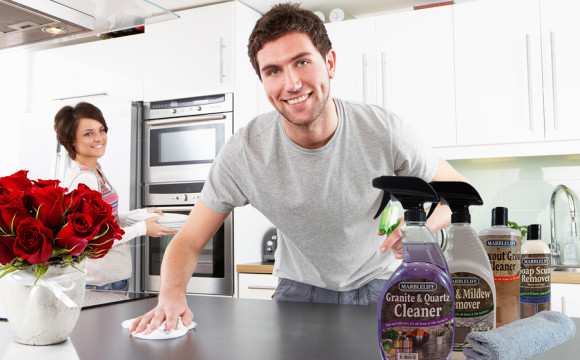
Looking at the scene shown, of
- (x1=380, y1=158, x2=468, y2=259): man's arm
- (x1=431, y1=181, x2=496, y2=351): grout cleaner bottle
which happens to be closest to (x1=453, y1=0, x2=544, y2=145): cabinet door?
(x1=380, y1=158, x2=468, y2=259): man's arm

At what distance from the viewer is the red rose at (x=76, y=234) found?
85 cm

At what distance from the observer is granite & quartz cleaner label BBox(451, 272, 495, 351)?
0.69 m

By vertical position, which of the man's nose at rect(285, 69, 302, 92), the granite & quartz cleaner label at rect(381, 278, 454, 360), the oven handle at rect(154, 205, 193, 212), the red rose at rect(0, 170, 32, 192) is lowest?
the granite & quartz cleaner label at rect(381, 278, 454, 360)

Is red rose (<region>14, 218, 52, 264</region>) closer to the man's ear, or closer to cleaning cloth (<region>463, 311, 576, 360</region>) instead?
cleaning cloth (<region>463, 311, 576, 360</region>)

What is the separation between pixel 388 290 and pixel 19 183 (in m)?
0.64

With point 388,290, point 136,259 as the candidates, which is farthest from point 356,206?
point 136,259

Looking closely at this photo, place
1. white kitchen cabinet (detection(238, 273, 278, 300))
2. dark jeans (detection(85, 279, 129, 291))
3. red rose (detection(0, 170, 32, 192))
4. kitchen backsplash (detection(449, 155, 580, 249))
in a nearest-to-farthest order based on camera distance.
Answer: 1. red rose (detection(0, 170, 32, 192))
2. dark jeans (detection(85, 279, 129, 291))
3. white kitchen cabinet (detection(238, 273, 278, 300))
4. kitchen backsplash (detection(449, 155, 580, 249))

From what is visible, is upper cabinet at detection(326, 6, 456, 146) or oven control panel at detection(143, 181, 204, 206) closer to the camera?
upper cabinet at detection(326, 6, 456, 146)

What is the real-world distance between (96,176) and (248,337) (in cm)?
198

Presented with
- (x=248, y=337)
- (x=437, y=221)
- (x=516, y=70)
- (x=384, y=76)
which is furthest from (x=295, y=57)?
(x=516, y=70)

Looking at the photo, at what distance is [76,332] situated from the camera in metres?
1.00

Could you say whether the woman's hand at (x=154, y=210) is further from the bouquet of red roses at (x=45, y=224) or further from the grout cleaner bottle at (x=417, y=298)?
the grout cleaner bottle at (x=417, y=298)

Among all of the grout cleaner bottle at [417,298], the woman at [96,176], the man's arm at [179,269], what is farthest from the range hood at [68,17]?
the grout cleaner bottle at [417,298]

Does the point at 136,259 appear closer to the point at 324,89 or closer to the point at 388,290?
the point at 324,89
